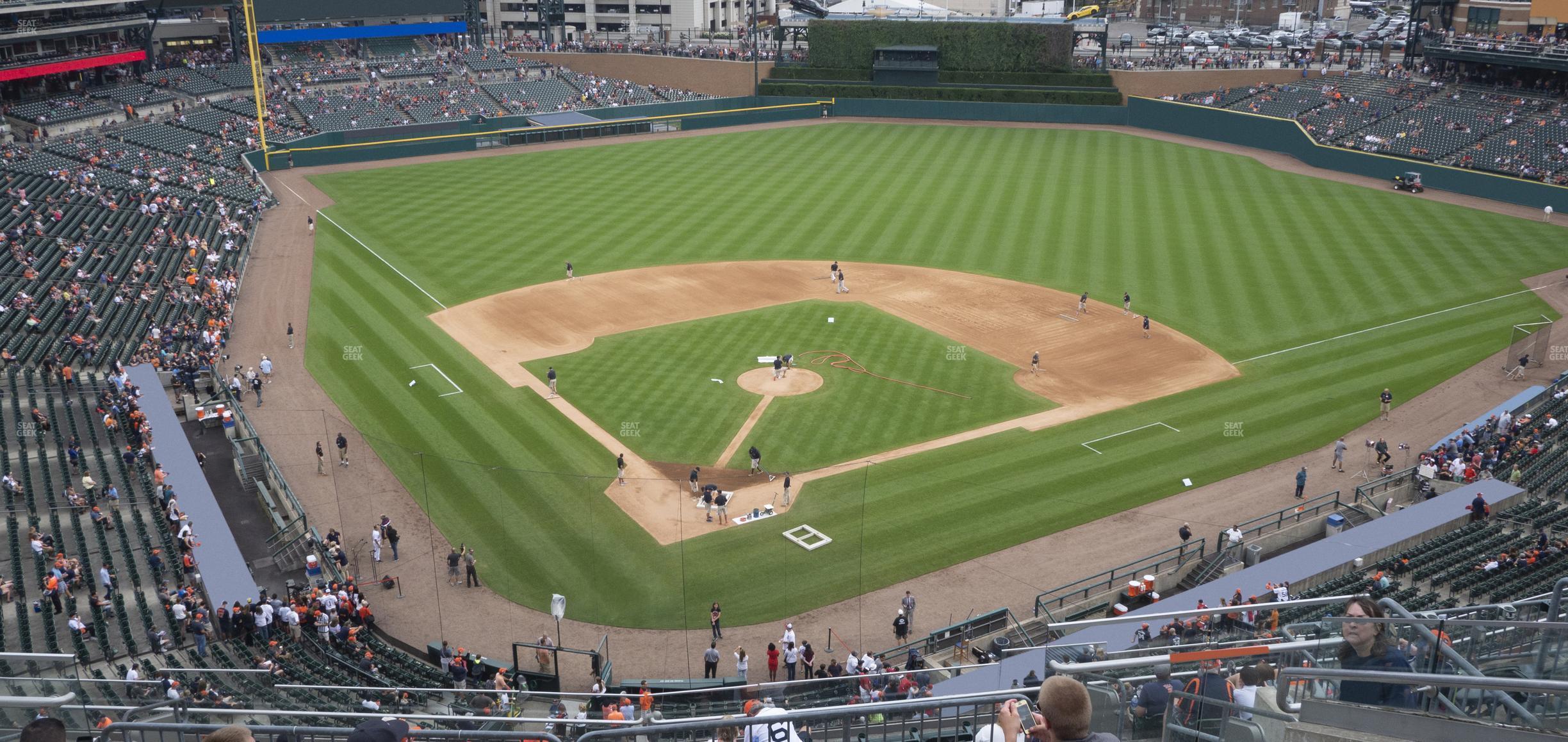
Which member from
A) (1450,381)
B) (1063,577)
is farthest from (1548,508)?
(1450,381)

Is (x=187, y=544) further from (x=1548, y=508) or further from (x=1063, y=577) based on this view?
(x=1548, y=508)

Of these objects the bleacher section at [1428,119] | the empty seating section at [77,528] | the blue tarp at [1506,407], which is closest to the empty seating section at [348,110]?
the empty seating section at [77,528]

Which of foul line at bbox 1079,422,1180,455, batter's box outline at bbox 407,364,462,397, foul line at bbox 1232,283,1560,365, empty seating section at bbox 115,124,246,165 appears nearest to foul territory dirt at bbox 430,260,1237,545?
foul line at bbox 1079,422,1180,455

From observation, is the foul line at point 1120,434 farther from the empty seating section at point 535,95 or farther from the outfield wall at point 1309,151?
the empty seating section at point 535,95

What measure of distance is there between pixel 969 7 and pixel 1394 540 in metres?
99.2

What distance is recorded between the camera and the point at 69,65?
63.8 metres

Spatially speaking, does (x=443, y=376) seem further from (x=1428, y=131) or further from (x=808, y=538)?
(x=1428, y=131)

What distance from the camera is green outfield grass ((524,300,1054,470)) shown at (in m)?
31.0

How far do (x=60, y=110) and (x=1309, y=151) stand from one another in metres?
69.1

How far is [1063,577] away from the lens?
25.0 m

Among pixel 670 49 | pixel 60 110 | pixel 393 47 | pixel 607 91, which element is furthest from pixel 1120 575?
pixel 393 47

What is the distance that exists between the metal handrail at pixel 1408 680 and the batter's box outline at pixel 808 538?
17.6 meters

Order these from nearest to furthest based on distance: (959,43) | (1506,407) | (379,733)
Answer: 1. (379,733)
2. (1506,407)
3. (959,43)

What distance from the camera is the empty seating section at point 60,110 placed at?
197 feet
